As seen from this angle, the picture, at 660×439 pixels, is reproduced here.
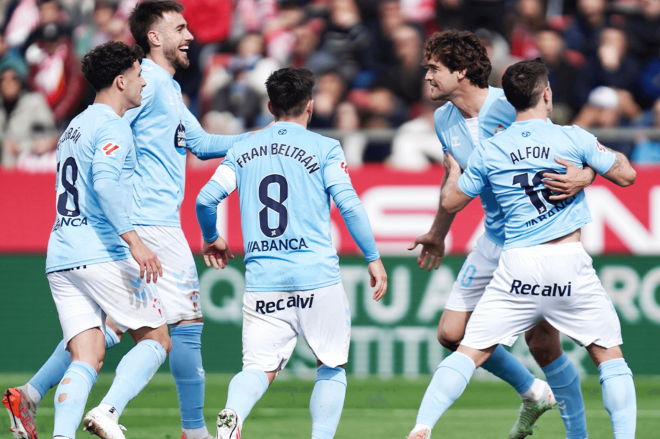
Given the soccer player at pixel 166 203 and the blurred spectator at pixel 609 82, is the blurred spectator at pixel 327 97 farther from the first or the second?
the soccer player at pixel 166 203

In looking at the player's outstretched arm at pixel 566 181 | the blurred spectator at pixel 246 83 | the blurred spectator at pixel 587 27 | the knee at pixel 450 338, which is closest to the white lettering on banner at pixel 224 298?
the blurred spectator at pixel 246 83

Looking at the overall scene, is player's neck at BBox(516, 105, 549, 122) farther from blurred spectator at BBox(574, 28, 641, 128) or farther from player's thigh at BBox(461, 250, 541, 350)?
blurred spectator at BBox(574, 28, 641, 128)

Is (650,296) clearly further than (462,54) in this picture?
Yes

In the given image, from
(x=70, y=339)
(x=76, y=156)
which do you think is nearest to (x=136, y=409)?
(x=70, y=339)

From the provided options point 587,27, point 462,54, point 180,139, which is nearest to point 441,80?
point 462,54

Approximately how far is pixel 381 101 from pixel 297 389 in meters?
3.52

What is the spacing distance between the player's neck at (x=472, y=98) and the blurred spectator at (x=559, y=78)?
169 inches

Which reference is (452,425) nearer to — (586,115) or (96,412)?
(96,412)

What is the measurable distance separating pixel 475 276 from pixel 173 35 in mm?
2376

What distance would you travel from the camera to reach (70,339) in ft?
14.8

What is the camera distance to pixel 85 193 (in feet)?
14.7

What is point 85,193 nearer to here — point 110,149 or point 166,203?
point 110,149

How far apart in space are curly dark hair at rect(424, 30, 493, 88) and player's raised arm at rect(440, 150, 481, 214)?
49 cm

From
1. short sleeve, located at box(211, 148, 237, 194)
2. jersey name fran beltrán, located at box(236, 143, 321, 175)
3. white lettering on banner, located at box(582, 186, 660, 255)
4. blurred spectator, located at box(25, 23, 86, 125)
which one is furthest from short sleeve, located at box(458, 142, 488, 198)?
blurred spectator, located at box(25, 23, 86, 125)
